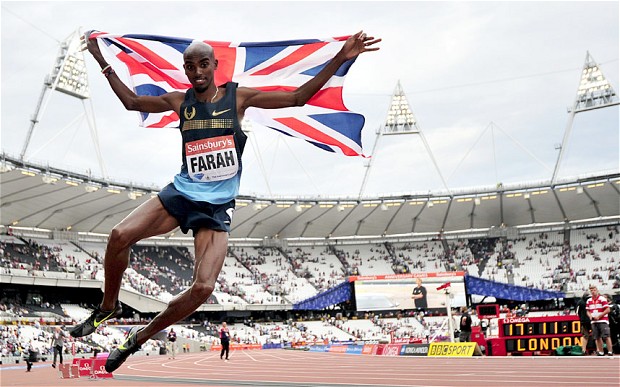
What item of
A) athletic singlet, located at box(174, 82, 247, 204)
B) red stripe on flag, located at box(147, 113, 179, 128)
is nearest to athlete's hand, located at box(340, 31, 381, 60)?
athletic singlet, located at box(174, 82, 247, 204)

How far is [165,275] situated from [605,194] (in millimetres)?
31322

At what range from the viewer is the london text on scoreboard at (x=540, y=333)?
17.2 metres

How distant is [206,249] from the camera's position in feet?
14.3

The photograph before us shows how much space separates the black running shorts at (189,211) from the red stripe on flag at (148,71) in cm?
147

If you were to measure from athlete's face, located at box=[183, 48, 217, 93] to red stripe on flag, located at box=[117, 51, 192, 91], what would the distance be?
1.19m

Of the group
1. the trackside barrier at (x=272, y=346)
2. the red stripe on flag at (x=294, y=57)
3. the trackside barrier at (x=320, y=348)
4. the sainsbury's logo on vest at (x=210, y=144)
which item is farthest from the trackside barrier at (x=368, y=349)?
the sainsbury's logo on vest at (x=210, y=144)

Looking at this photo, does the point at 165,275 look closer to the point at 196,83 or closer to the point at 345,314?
the point at 345,314

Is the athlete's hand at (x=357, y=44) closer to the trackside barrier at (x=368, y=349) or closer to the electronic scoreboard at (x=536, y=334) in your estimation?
the electronic scoreboard at (x=536, y=334)

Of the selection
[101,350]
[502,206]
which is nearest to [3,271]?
[101,350]

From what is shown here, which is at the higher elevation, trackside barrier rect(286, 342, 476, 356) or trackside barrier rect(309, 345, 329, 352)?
trackside barrier rect(286, 342, 476, 356)

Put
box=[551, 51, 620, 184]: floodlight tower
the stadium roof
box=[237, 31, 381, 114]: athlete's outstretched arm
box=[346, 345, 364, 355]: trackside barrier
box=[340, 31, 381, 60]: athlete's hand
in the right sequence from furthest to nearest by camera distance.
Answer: box=[551, 51, 620, 184]: floodlight tower < the stadium roof < box=[346, 345, 364, 355]: trackside barrier < box=[340, 31, 381, 60]: athlete's hand < box=[237, 31, 381, 114]: athlete's outstretched arm

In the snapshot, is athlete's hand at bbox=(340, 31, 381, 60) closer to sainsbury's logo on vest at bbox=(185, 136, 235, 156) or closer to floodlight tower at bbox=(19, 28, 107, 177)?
sainsbury's logo on vest at bbox=(185, 136, 235, 156)

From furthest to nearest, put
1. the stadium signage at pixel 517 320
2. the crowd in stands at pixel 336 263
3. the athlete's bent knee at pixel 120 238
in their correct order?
the crowd in stands at pixel 336 263
the stadium signage at pixel 517 320
the athlete's bent knee at pixel 120 238

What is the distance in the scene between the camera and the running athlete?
4258mm
